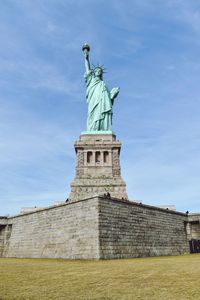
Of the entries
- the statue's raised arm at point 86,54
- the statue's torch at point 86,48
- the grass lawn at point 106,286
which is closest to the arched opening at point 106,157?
the statue's raised arm at point 86,54

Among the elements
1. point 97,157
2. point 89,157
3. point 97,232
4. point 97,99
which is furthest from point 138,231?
point 97,99

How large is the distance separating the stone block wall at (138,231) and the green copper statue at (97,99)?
19.8 metres

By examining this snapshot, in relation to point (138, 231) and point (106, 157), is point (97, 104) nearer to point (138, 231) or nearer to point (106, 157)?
point (106, 157)

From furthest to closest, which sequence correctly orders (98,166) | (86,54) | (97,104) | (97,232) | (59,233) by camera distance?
(86,54), (97,104), (98,166), (59,233), (97,232)

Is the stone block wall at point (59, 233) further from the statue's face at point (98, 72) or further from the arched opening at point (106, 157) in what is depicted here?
the statue's face at point (98, 72)

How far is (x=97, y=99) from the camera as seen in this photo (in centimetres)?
4359

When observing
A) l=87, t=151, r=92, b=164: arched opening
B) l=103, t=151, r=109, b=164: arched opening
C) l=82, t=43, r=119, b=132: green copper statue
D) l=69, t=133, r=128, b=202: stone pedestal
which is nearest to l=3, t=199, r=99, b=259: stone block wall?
l=69, t=133, r=128, b=202: stone pedestal

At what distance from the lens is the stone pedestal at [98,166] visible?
3325cm

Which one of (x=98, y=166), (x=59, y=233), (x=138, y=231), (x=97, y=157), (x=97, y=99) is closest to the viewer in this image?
(x=59, y=233)

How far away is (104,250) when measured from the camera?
1756cm

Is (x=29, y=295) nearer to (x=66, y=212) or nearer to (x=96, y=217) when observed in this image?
(x=96, y=217)

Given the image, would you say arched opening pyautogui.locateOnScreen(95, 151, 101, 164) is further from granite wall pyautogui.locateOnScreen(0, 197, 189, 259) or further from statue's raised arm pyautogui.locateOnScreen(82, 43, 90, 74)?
statue's raised arm pyautogui.locateOnScreen(82, 43, 90, 74)

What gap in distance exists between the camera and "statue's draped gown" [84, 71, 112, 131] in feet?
138

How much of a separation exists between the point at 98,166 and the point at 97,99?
1200cm
